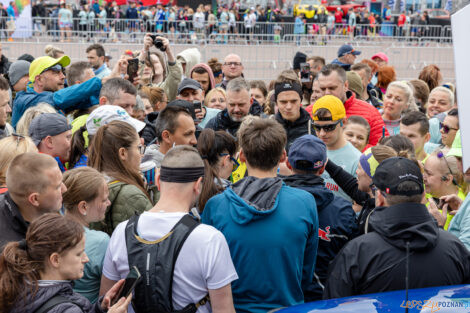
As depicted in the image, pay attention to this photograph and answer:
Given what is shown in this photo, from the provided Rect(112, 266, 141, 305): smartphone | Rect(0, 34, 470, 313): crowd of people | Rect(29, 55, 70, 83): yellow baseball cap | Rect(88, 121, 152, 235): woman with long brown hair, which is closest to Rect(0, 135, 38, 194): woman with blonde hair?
Rect(0, 34, 470, 313): crowd of people

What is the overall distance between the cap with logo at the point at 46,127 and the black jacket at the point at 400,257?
8.44 ft

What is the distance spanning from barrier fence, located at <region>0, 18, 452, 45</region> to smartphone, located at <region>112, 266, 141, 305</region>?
54.6ft

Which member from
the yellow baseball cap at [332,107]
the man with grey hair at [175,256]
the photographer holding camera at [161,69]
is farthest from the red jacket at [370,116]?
the man with grey hair at [175,256]

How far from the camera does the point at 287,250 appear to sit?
3.18m

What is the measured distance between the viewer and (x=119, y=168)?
3.97m

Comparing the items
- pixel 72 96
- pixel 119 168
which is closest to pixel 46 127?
pixel 119 168

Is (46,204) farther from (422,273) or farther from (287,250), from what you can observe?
(422,273)

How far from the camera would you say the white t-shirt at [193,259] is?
9.43 ft

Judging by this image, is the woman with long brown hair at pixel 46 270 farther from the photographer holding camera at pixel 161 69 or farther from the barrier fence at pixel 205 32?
the barrier fence at pixel 205 32

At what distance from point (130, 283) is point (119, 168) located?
1.33m

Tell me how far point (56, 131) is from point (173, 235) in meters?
2.06

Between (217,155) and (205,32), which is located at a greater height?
(205,32)

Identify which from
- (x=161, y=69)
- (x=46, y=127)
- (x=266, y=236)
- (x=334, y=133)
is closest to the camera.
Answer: (x=266, y=236)

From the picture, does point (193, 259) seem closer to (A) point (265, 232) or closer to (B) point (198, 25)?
(A) point (265, 232)
